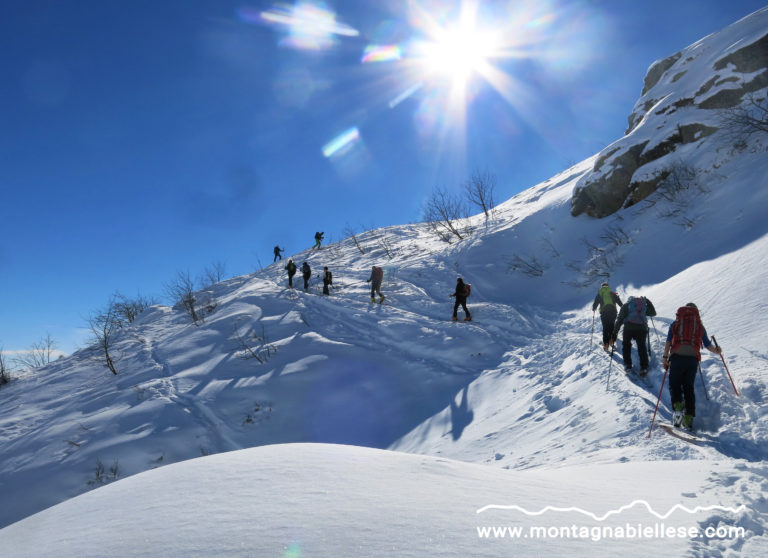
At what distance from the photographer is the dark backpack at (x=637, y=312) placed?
693 cm

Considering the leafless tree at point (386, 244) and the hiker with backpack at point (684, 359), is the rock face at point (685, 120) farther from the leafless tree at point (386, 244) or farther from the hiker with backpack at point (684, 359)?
the hiker with backpack at point (684, 359)

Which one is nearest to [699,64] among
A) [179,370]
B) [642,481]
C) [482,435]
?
[482,435]

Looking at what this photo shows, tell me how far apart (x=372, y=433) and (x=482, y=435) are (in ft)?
8.89

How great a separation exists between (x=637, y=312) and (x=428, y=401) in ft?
16.5

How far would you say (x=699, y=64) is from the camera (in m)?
19.7

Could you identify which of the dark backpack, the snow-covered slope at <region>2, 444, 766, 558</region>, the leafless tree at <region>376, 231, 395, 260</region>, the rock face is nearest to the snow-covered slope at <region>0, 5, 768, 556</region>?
the snow-covered slope at <region>2, 444, 766, 558</region>

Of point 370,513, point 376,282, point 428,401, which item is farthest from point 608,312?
point 376,282

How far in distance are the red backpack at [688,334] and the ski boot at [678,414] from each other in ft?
2.39

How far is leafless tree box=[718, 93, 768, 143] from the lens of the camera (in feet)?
44.7

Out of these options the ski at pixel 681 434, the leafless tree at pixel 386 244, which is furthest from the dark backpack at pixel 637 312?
the leafless tree at pixel 386 244

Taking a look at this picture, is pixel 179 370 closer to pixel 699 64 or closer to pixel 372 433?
pixel 372 433

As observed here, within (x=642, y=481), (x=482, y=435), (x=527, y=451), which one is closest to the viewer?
(x=642, y=481)

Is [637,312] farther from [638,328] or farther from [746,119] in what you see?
[746,119]

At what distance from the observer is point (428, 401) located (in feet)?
30.3
